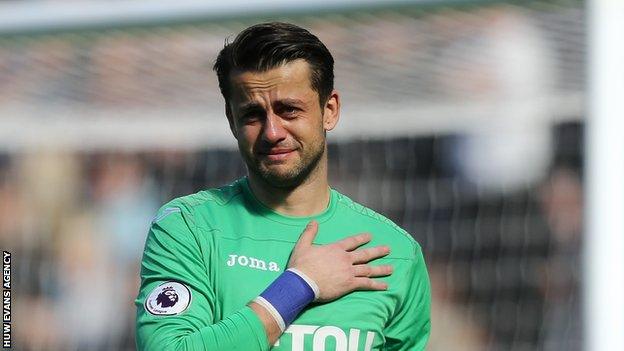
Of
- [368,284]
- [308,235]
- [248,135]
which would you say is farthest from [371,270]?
[248,135]

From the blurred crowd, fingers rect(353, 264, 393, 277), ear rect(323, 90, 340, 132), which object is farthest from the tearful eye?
the blurred crowd

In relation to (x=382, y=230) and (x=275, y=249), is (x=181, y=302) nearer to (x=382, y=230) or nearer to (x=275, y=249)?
(x=275, y=249)

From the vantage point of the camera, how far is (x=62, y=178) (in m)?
5.07

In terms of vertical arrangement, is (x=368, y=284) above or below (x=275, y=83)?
below

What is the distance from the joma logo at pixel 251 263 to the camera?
241 centimetres

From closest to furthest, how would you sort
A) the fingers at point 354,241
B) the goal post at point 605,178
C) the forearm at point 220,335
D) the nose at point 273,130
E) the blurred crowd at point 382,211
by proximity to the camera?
the forearm at point 220,335 < the nose at point 273,130 < the fingers at point 354,241 < the goal post at point 605,178 < the blurred crowd at point 382,211

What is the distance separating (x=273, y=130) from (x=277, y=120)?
3 centimetres

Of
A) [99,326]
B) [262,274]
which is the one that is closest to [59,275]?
[99,326]

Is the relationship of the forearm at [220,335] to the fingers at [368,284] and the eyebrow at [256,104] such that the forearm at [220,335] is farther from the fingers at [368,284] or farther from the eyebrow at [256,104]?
the eyebrow at [256,104]

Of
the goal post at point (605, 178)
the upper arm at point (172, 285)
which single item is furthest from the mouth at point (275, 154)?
the goal post at point (605, 178)

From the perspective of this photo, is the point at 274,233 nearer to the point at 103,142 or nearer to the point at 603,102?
the point at 603,102

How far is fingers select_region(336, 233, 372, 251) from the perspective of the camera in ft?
8.13

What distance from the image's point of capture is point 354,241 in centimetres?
250

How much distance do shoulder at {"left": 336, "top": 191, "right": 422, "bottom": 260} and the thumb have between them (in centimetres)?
12
